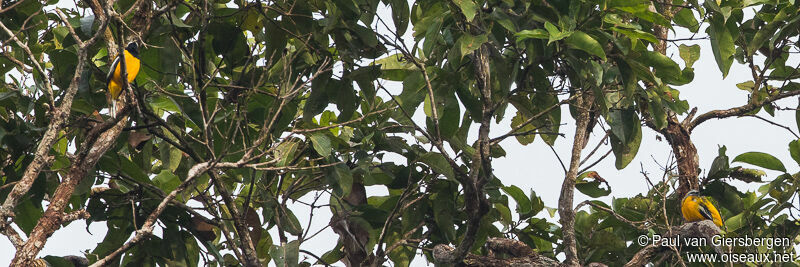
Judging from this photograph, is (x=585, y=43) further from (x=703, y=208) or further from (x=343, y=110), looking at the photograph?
(x=703, y=208)

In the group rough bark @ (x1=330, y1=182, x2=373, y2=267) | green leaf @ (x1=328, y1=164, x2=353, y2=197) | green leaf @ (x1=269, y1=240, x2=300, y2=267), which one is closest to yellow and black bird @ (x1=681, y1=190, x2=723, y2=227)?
rough bark @ (x1=330, y1=182, x2=373, y2=267)

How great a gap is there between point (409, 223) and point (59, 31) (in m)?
1.81

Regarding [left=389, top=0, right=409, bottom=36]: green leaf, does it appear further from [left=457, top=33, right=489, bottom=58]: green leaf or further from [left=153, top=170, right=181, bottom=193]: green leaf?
[left=153, top=170, right=181, bottom=193]: green leaf

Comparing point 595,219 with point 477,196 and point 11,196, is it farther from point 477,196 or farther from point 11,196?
point 11,196

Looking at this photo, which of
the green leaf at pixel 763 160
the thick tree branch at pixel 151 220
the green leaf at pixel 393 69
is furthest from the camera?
the green leaf at pixel 763 160

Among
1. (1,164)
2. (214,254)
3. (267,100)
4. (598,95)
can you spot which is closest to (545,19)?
(598,95)

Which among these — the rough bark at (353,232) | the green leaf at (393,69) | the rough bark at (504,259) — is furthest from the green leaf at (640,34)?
the rough bark at (353,232)

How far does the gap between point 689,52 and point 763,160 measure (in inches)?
28.6

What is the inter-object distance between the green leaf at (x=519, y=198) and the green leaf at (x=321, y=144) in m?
1.30

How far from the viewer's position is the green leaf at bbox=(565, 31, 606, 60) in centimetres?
281

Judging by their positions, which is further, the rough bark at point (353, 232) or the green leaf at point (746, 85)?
the green leaf at point (746, 85)

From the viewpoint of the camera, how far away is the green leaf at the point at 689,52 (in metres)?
4.74

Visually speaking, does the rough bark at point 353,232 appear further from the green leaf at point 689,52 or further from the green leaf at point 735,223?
the green leaf at point 735,223

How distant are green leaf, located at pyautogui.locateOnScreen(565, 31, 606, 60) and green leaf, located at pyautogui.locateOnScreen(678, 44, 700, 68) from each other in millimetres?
2128
